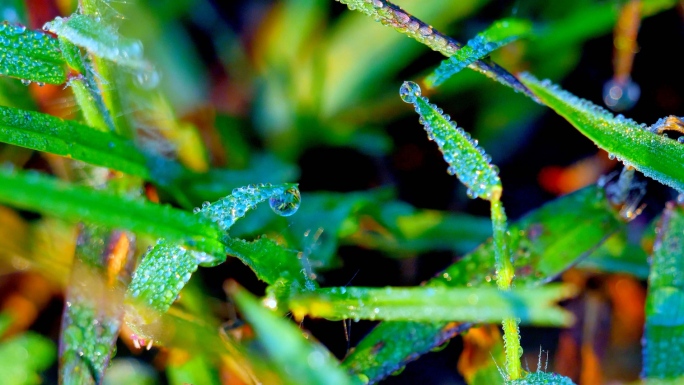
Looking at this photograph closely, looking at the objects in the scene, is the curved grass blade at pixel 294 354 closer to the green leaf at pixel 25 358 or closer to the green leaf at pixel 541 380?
the green leaf at pixel 541 380

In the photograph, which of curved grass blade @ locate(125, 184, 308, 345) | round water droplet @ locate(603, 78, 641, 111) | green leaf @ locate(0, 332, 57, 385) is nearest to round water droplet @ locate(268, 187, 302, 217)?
curved grass blade @ locate(125, 184, 308, 345)

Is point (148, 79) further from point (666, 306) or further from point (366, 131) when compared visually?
point (666, 306)

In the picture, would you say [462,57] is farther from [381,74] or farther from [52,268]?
[52,268]

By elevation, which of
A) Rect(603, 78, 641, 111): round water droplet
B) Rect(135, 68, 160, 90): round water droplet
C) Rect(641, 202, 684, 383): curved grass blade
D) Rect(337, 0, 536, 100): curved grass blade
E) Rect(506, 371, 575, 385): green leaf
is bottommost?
Rect(506, 371, 575, 385): green leaf

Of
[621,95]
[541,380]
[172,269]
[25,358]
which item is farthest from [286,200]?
[621,95]

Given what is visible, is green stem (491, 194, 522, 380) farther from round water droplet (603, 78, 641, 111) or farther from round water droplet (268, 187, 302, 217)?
round water droplet (603, 78, 641, 111)

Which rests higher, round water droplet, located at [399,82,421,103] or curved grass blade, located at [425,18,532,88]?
curved grass blade, located at [425,18,532,88]

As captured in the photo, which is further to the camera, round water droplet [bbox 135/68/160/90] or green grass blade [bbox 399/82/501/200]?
round water droplet [bbox 135/68/160/90]

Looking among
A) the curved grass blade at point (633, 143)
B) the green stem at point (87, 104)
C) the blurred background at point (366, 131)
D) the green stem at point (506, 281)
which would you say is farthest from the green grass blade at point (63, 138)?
the curved grass blade at point (633, 143)
